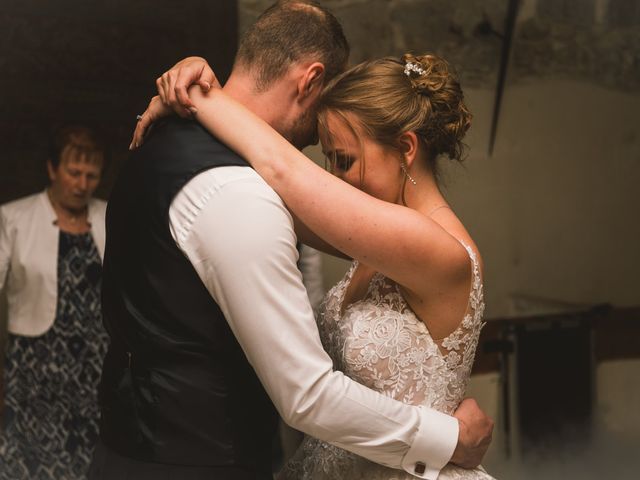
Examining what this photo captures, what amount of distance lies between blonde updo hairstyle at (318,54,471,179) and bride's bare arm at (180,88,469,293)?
223mm

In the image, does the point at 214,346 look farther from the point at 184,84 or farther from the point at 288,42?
the point at 288,42

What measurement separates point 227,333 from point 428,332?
0.40 metres

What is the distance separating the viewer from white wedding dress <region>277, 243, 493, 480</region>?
5.62ft

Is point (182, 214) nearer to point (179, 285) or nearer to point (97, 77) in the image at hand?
point (179, 285)

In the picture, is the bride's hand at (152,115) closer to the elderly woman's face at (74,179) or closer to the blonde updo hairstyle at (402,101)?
the blonde updo hairstyle at (402,101)

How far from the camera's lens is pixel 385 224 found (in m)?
1.57

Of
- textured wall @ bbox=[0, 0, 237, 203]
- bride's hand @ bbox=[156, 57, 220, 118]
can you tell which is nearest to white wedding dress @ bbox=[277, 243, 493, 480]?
bride's hand @ bbox=[156, 57, 220, 118]

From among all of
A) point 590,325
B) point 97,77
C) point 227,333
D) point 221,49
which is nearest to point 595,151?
point 590,325

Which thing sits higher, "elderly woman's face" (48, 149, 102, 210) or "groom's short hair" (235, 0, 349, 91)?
"groom's short hair" (235, 0, 349, 91)

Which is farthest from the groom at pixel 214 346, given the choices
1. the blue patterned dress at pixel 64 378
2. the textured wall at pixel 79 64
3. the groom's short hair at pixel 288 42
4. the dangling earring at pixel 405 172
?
the textured wall at pixel 79 64

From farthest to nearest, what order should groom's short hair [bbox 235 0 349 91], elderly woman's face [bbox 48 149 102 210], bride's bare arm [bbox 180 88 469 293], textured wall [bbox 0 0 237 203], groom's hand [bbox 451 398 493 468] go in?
textured wall [bbox 0 0 237 203]
elderly woman's face [bbox 48 149 102 210]
groom's short hair [bbox 235 0 349 91]
groom's hand [bbox 451 398 493 468]
bride's bare arm [bbox 180 88 469 293]

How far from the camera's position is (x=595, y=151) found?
4.27 meters

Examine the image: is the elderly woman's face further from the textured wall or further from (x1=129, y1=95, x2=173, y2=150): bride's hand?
(x1=129, y1=95, x2=173, y2=150): bride's hand

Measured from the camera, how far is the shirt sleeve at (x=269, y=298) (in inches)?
57.1
